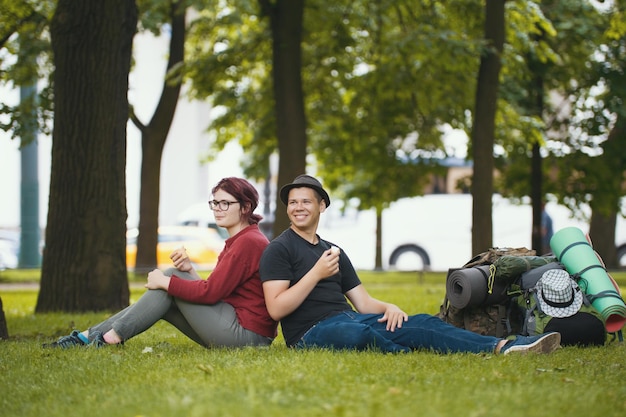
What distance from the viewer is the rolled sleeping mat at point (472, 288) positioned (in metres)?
7.40

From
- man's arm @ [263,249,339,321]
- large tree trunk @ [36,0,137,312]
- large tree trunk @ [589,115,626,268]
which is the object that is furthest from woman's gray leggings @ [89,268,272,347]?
large tree trunk @ [589,115,626,268]

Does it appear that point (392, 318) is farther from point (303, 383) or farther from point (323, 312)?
point (303, 383)

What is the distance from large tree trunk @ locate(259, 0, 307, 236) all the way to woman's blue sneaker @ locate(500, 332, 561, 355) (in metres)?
9.93

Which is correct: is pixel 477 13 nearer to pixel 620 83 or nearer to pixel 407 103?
pixel 407 103

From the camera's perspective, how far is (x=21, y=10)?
1501 centimetres

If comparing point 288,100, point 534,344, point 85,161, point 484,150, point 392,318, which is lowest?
point 534,344

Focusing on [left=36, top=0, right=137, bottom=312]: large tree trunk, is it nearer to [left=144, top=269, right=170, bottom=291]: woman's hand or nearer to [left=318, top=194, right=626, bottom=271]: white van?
[left=144, top=269, right=170, bottom=291]: woman's hand

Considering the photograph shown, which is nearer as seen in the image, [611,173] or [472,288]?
[472,288]

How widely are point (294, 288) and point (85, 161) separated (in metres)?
5.68

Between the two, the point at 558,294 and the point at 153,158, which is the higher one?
the point at 153,158

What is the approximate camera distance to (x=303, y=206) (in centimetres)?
680

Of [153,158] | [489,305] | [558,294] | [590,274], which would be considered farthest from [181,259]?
[153,158]

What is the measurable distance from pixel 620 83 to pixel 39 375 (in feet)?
56.4

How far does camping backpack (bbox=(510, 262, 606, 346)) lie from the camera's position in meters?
7.26
